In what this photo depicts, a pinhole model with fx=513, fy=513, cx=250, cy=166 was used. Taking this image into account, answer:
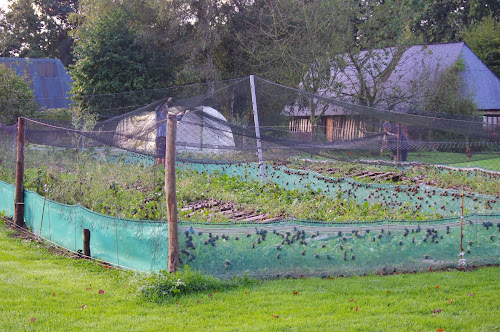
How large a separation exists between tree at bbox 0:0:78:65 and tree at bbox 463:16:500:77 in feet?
87.0

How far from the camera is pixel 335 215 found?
6.83 metres

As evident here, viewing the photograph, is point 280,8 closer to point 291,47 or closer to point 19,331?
point 291,47

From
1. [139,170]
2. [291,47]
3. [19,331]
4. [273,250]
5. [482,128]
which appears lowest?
[19,331]

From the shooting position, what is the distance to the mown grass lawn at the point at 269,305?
361 centimetres

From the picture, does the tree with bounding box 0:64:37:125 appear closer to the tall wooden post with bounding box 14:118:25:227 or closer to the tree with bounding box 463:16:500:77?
the tall wooden post with bounding box 14:118:25:227

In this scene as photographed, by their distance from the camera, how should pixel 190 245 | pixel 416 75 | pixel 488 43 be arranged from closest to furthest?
1. pixel 190 245
2. pixel 416 75
3. pixel 488 43

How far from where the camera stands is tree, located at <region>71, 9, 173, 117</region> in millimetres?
19594

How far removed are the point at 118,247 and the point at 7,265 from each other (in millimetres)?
1195

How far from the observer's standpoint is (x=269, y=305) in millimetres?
4043

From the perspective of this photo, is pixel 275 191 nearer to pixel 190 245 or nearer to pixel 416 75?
pixel 190 245

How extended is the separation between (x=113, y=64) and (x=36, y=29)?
67.0 feet

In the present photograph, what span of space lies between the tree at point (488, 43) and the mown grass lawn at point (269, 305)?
24702mm

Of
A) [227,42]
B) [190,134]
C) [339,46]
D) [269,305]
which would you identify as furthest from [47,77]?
[269,305]

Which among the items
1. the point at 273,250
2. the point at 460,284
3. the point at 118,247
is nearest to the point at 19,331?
the point at 118,247
